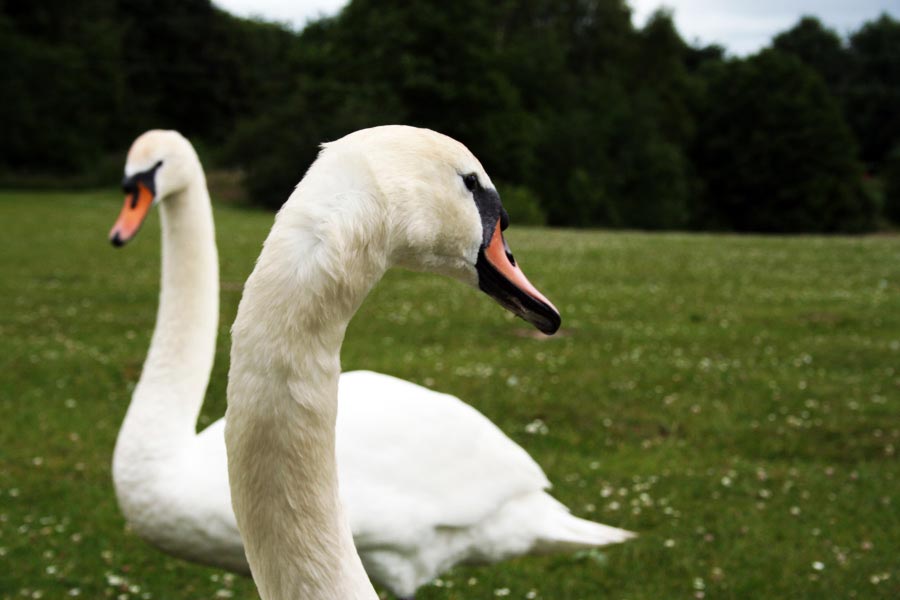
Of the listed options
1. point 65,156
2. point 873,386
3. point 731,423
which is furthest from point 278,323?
point 65,156

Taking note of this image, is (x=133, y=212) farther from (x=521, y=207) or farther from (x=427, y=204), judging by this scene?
Result: (x=521, y=207)

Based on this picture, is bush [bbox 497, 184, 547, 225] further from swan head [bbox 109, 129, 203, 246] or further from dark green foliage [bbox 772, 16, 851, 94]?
dark green foliage [bbox 772, 16, 851, 94]

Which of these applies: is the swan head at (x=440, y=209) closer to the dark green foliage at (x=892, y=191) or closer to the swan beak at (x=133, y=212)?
the swan beak at (x=133, y=212)

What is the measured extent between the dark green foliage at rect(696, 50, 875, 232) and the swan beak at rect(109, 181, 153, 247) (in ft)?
152

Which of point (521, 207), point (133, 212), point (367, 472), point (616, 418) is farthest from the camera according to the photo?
point (521, 207)

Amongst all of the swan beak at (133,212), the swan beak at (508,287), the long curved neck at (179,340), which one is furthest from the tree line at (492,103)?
the swan beak at (508,287)

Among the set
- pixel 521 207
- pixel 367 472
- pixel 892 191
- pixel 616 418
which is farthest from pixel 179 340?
pixel 892 191

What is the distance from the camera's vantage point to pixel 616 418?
6320 millimetres

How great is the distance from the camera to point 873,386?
22.7 ft

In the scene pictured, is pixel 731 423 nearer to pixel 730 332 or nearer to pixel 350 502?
pixel 730 332

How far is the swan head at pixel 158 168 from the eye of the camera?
419 cm

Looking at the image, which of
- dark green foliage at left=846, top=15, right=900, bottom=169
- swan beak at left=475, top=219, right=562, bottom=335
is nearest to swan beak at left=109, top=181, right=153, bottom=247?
swan beak at left=475, top=219, right=562, bottom=335

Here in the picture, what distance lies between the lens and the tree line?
38.1 m

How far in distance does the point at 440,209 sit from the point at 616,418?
4.96 metres
